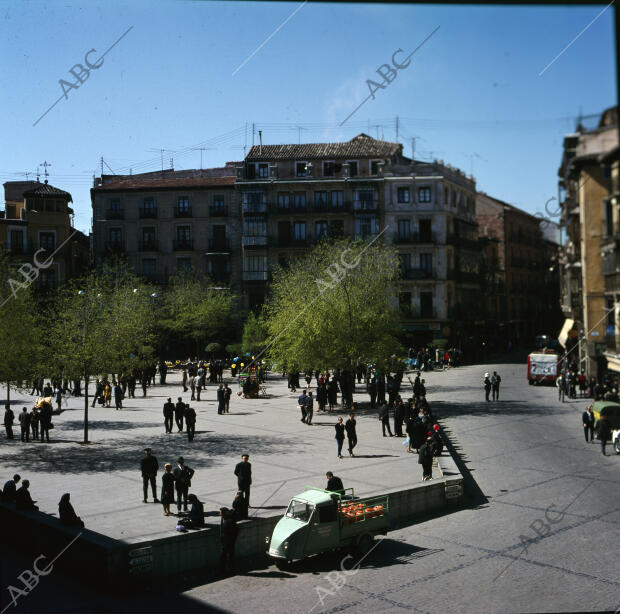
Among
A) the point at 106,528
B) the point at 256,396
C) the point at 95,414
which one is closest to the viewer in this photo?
the point at 106,528

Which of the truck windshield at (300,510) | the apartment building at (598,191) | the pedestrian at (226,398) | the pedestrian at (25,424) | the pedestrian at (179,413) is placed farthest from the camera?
the pedestrian at (226,398)

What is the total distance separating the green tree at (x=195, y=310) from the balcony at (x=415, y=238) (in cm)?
1555

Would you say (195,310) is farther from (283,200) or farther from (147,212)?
(283,200)

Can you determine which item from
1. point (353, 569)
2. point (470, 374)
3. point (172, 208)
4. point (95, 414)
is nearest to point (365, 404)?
point (95, 414)

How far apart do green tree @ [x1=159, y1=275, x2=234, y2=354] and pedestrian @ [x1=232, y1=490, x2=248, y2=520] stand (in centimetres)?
4187

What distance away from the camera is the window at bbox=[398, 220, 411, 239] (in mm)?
59125

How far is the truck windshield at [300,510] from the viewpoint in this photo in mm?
12859

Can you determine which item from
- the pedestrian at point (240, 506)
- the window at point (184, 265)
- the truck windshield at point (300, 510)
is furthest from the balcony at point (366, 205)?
the truck windshield at point (300, 510)

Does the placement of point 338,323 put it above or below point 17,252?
below

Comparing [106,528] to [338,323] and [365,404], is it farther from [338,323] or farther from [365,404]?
[365,404]

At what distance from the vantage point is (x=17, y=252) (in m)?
57.7

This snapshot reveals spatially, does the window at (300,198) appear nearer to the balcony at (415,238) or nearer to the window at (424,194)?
the balcony at (415,238)

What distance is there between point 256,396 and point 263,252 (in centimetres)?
2552

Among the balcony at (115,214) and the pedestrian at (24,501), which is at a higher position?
the balcony at (115,214)
